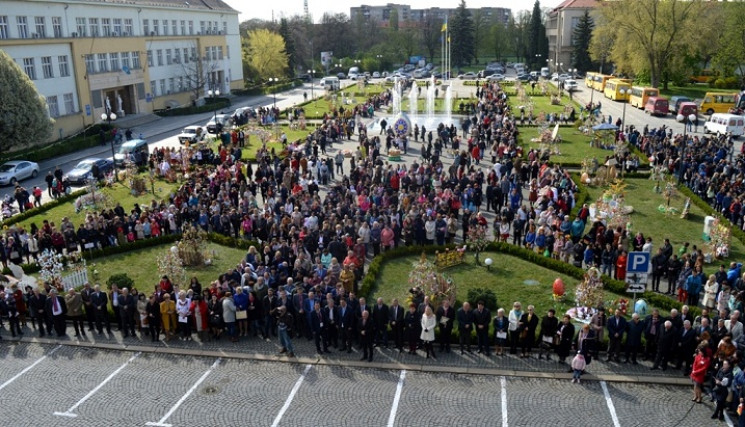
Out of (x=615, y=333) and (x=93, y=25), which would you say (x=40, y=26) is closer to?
(x=93, y=25)

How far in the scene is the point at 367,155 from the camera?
31531 millimetres

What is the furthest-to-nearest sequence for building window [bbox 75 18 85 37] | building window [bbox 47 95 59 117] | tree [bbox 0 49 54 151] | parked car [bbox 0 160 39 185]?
building window [bbox 75 18 85 37] < building window [bbox 47 95 59 117] < tree [bbox 0 49 54 151] < parked car [bbox 0 160 39 185]

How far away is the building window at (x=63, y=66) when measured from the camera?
143ft

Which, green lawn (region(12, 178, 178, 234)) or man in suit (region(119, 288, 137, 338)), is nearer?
man in suit (region(119, 288, 137, 338))

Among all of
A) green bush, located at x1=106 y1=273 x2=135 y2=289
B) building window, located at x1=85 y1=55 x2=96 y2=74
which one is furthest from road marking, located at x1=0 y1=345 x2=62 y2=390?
building window, located at x1=85 y1=55 x2=96 y2=74

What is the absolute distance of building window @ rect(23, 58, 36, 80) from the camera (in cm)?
4050

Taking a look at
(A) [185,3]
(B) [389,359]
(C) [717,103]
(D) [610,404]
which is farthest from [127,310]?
(A) [185,3]

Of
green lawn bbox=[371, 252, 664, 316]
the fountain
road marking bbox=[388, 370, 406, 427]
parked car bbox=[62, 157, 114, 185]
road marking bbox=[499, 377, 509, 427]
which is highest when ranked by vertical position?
the fountain

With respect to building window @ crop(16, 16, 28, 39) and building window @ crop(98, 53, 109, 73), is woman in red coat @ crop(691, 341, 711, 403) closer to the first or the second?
building window @ crop(16, 16, 28, 39)

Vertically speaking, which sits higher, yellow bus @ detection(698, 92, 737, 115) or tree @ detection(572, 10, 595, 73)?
tree @ detection(572, 10, 595, 73)

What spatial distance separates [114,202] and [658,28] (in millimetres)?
48769

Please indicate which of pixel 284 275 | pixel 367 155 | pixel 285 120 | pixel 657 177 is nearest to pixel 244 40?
pixel 285 120

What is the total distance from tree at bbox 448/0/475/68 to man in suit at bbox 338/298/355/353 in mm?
90561

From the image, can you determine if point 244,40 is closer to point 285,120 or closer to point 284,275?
point 285,120
